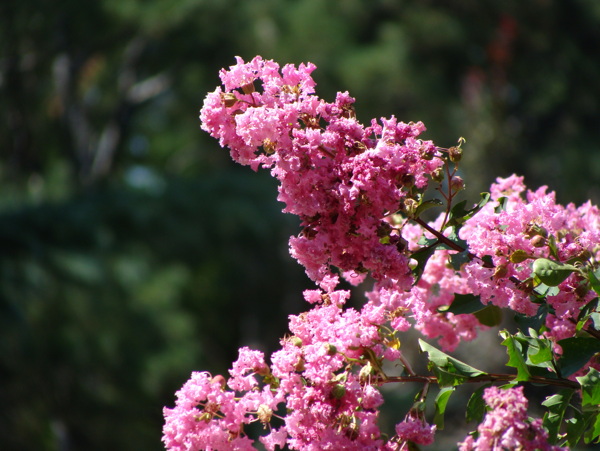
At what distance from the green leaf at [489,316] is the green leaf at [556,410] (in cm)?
18

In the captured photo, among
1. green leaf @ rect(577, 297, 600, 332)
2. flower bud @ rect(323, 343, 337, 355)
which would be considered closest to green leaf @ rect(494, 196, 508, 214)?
green leaf @ rect(577, 297, 600, 332)

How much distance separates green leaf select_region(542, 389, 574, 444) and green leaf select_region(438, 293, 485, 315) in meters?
0.14

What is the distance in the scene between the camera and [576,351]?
0.83 m

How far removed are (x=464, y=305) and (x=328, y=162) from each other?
0.78ft

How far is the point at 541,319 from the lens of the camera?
0.86 metres

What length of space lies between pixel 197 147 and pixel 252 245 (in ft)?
8.91

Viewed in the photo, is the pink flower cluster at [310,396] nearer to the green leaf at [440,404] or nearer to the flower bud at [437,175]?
the green leaf at [440,404]

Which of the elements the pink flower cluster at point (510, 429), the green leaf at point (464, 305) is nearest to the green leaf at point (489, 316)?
the green leaf at point (464, 305)

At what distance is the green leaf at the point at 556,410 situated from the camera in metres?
0.80

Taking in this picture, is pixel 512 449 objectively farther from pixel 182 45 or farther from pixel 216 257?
pixel 182 45

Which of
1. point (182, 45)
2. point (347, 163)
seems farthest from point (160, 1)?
point (347, 163)

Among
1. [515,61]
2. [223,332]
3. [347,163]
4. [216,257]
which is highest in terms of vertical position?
[515,61]

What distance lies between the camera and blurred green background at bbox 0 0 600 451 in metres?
4.58

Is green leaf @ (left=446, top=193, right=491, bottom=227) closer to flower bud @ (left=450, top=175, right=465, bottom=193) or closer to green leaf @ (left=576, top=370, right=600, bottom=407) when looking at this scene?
flower bud @ (left=450, top=175, right=465, bottom=193)
